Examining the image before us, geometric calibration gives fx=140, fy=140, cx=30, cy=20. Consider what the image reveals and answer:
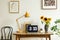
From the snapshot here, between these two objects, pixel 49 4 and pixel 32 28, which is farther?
pixel 49 4

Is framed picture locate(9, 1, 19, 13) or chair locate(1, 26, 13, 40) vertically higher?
framed picture locate(9, 1, 19, 13)

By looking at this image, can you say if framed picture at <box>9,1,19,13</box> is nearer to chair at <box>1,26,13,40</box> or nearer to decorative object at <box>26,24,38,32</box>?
chair at <box>1,26,13,40</box>

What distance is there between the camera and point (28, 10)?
4.48 metres

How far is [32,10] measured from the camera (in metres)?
4.48

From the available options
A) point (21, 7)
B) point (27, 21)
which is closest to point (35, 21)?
point (27, 21)

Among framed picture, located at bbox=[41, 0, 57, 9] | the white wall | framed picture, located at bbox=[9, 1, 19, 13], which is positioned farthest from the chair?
framed picture, located at bbox=[41, 0, 57, 9]

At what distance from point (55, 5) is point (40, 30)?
946 mm

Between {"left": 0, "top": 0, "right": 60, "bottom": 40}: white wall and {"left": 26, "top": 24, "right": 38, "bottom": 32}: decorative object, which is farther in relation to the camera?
{"left": 0, "top": 0, "right": 60, "bottom": 40}: white wall

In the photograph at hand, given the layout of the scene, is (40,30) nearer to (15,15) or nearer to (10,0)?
(15,15)

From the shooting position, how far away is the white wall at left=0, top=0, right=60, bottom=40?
4.48 meters

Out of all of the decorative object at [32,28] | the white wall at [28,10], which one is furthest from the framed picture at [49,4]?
the decorative object at [32,28]

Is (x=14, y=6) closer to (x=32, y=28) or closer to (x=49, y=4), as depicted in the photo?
(x=32, y=28)

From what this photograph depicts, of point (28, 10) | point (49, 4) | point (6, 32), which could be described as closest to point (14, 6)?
point (28, 10)

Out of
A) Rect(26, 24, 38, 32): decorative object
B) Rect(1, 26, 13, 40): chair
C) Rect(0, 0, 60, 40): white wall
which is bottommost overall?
Rect(1, 26, 13, 40): chair
